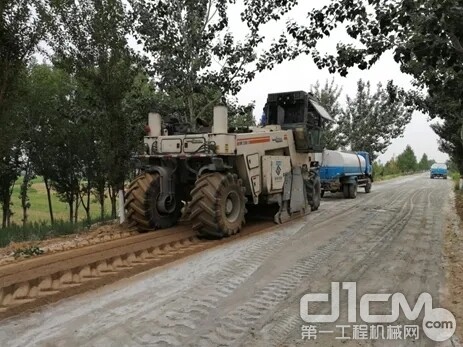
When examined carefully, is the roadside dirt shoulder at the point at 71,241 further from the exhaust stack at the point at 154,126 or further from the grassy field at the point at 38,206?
the grassy field at the point at 38,206

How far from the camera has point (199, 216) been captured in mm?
7672

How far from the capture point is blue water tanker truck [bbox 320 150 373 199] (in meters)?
17.1

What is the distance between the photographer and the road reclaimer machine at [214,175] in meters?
7.80

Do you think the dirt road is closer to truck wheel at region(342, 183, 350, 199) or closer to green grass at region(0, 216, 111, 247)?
green grass at region(0, 216, 111, 247)

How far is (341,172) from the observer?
17.3 meters

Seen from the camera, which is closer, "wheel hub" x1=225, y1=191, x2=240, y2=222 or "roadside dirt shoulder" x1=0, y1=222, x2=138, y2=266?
"roadside dirt shoulder" x1=0, y1=222, x2=138, y2=266

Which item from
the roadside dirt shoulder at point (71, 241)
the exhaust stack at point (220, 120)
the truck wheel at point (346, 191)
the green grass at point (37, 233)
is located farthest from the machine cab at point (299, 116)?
the truck wheel at point (346, 191)

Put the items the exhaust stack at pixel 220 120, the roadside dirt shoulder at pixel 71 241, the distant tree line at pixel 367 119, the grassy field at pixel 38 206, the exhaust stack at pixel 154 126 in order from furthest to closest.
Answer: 1. the distant tree line at pixel 367 119
2. the grassy field at pixel 38 206
3. the exhaust stack at pixel 154 126
4. the exhaust stack at pixel 220 120
5. the roadside dirt shoulder at pixel 71 241

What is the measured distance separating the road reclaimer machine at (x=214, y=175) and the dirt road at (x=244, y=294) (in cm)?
79

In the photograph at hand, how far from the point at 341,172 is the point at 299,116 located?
6.88m

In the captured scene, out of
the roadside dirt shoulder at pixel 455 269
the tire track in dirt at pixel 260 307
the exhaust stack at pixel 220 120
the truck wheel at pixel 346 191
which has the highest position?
the exhaust stack at pixel 220 120

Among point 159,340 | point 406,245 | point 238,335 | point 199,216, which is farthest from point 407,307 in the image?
point 199,216

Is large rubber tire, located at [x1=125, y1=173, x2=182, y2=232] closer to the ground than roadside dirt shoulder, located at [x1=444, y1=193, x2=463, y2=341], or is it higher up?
higher up

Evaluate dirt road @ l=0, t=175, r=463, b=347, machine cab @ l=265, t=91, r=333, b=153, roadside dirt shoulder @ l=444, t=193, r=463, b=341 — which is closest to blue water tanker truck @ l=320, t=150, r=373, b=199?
machine cab @ l=265, t=91, r=333, b=153
